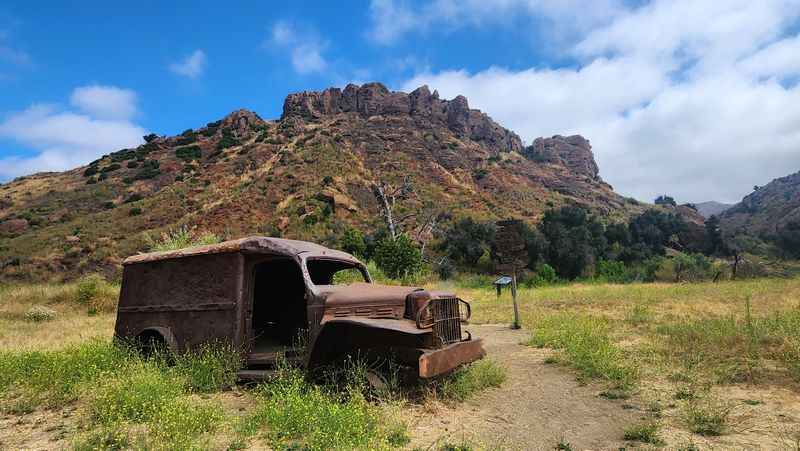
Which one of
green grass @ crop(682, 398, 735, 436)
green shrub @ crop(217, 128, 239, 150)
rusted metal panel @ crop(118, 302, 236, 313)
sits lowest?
green grass @ crop(682, 398, 735, 436)

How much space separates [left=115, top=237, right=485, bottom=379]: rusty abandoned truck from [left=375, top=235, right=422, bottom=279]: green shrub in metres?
18.1

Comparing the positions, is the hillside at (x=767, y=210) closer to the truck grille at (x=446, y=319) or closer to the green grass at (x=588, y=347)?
the green grass at (x=588, y=347)

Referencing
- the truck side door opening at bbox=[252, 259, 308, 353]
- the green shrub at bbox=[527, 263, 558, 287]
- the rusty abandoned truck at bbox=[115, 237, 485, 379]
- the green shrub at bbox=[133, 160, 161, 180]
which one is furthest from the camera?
the green shrub at bbox=[133, 160, 161, 180]

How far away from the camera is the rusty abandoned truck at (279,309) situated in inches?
200

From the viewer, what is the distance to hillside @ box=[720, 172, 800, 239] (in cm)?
5917

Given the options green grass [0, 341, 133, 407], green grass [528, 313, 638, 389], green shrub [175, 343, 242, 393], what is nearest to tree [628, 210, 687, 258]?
green grass [528, 313, 638, 389]

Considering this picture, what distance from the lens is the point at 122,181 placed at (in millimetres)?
55875

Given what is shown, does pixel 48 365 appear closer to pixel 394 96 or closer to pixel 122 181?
pixel 122 181

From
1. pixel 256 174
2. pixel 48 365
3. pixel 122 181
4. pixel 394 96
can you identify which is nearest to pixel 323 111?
pixel 394 96

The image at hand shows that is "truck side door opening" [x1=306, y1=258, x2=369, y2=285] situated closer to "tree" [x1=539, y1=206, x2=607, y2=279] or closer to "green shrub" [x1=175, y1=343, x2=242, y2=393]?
"green shrub" [x1=175, y1=343, x2=242, y2=393]

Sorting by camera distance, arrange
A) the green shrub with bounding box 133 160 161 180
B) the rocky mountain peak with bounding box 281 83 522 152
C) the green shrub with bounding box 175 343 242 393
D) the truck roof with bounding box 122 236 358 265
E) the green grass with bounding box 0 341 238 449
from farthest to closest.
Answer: the rocky mountain peak with bounding box 281 83 522 152
the green shrub with bounding box 133 160 161 180
the truck roof with bounding box 122 236 358 265
the green shrub with bounding box 175 343 242 393
the green grass with bounding box 0 341 238 449

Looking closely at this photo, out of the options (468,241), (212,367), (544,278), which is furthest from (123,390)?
(468,241)

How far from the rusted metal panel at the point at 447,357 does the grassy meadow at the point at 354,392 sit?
1.34 ft

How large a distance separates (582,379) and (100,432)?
5.90 m
